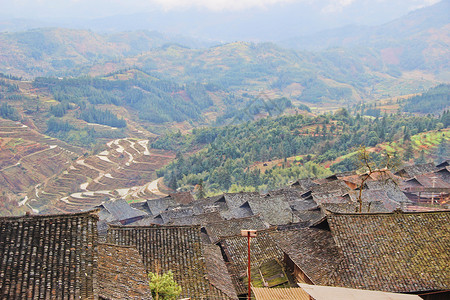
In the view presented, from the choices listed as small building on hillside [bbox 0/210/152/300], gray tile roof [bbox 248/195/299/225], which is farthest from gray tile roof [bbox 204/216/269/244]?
small building on hillside [bbox 0/210/152/300]

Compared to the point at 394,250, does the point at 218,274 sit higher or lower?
lower

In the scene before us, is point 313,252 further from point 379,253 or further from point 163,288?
point 163,288

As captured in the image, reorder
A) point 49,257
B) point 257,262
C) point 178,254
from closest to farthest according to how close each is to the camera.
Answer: point 49,257, point 178,254, point 257,262

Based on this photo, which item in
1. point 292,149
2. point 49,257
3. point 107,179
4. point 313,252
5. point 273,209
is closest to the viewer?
point 49,257

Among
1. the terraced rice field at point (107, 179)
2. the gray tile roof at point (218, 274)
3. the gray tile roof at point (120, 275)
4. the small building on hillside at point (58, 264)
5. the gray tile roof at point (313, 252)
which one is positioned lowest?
the terraced rice field at point (107, 179)

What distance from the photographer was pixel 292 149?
11250 cm

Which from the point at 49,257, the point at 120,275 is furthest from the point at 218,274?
the point at 49,257

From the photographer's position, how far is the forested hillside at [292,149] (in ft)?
303

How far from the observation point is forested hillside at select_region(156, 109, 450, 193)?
303 ft

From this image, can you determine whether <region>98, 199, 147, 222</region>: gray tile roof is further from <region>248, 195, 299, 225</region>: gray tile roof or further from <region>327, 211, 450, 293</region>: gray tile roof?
<region>327, 211, 450, 293</region>: gray tile roof

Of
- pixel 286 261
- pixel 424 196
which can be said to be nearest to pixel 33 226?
pixel 286 261

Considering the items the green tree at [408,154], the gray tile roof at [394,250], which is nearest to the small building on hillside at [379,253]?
the gray tile roof at [394,250]

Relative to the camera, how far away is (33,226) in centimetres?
1424

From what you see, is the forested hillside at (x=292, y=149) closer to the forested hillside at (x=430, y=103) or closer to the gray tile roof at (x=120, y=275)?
the forested hillside at (x=430, y=103)
